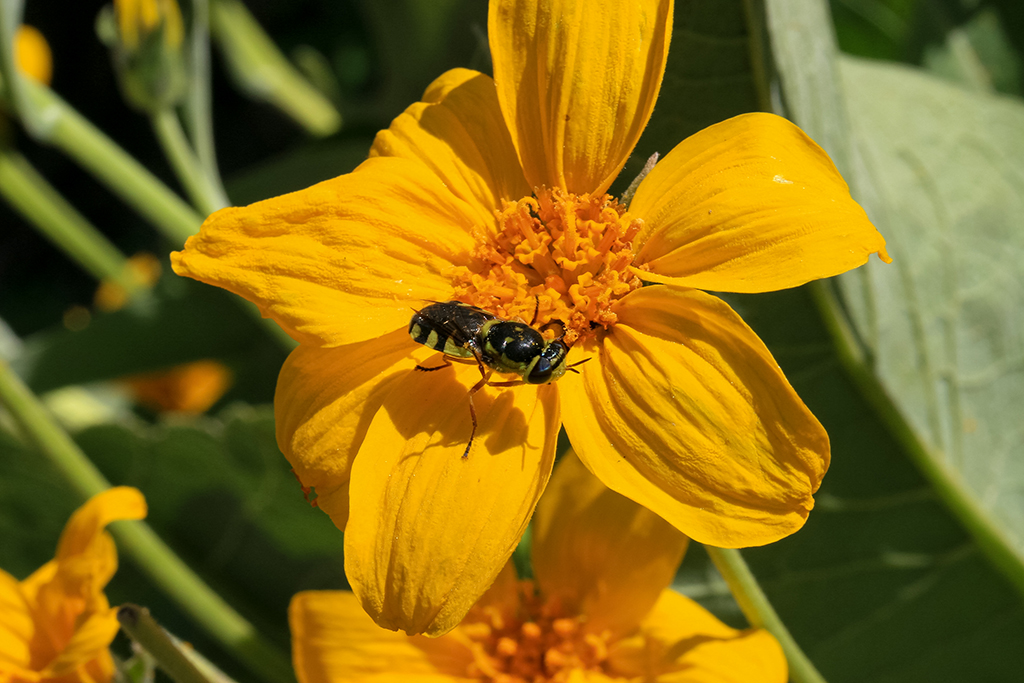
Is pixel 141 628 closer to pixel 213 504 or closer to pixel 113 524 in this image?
pixel 113 524

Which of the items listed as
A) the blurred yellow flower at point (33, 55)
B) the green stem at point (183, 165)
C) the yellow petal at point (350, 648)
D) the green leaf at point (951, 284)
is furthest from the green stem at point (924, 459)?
the blurred yellow flower at point (33, 55)

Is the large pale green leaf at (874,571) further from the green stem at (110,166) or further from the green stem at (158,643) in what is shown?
the green stem at (110,166)

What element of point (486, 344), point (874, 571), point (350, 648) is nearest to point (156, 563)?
point (350, 648)

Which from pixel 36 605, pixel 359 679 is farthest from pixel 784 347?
pixel 36 605

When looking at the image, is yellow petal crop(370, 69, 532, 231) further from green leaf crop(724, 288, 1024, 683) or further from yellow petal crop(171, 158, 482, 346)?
green leaf crop(724, 288, 1024, 683)

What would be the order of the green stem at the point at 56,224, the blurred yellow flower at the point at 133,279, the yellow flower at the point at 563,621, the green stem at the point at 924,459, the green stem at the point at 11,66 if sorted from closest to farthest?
the yellow flower at the point at 563,621 < the green stem at the point at 924,459 < the green stem at the point at 11,66 < the green stem at the point at 56,224 < the blurred yellow flower at the point at 133,279

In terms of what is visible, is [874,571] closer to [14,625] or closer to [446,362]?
[446,362]

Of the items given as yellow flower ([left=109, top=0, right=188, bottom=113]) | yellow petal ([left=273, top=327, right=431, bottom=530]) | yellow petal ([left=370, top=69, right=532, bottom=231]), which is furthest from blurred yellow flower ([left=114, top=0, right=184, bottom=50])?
yellow petal ([left=273, top=327, right=431, bottom=530])

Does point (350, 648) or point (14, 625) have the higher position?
point (14, 625)
